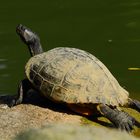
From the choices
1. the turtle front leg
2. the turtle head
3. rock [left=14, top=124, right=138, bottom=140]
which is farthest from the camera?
the turtle head

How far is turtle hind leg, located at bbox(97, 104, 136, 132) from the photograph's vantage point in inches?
297

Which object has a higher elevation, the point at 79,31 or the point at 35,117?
the point at 35,117

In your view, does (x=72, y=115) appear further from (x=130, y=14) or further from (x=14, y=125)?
(x=130, y=14)

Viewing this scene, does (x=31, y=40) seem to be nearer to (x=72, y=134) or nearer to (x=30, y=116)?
(x=30, y=116)

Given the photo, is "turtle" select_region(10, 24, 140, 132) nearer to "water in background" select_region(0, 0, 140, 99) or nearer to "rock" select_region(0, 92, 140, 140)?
"rock" select_region(0, 92, 140, 140)

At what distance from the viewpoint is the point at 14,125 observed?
24.6 feet

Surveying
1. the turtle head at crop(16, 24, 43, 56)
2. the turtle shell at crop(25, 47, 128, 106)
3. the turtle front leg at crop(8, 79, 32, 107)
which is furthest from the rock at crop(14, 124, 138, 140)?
the turtle head at crop(16, 24, 43, 56)

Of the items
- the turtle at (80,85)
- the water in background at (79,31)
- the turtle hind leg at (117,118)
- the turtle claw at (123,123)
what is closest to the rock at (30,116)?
the turtle at (80,85)

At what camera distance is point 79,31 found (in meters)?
13.2

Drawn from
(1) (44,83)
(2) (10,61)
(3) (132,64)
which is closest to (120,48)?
(3) (132,64)

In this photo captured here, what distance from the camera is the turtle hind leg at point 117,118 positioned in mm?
7555

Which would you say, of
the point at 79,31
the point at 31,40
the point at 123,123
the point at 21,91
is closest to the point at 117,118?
the point at 123,123

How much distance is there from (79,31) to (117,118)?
580 cm

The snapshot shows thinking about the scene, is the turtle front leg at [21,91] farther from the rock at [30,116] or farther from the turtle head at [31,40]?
the turtle head at [31,40]
